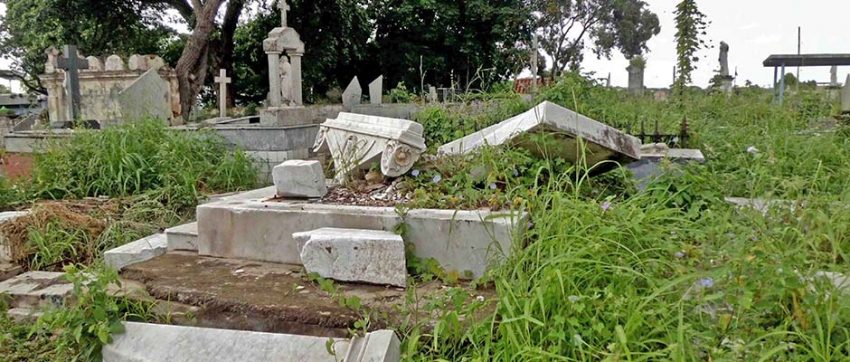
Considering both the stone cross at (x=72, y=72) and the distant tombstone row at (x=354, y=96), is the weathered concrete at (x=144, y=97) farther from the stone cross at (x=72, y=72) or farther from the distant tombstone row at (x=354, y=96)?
the distant tombstone row at (x=354, y=96)

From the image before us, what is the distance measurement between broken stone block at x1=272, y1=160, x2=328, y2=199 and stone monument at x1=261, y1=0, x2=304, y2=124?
5.23m

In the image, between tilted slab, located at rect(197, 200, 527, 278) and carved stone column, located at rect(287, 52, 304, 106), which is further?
carved stone column, located at rect(287, 52, 304, 106)

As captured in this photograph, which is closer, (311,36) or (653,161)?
(653,161)

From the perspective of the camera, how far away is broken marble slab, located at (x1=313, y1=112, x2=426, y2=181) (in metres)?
3.46

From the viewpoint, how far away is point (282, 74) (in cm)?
1073

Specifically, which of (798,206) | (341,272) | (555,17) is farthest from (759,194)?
(555,17)

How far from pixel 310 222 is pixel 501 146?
3.93 ft

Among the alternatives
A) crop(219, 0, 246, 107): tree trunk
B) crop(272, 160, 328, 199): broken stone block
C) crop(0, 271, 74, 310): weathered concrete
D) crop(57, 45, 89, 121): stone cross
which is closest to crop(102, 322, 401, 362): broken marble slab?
crop(0, 271, 74, 310): weathered concrete

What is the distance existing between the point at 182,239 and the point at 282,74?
769 cm

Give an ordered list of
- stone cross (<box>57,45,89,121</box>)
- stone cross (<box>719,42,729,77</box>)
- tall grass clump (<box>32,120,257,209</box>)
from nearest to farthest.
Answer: tall grass clump (<box>32,120,257,209</box>)
stone cross (<box>57,45,89,121</box>)
stone cross (<box>719,42,729,77</box>)

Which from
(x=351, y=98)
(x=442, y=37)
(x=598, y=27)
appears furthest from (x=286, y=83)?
(x=598, y=27)

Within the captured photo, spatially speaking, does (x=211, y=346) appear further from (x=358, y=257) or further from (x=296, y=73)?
(x=296, y=73)

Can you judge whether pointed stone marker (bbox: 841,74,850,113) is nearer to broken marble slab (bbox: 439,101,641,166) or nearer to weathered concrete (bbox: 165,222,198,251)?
broken marble slab (bbox: 439,101,641,166)

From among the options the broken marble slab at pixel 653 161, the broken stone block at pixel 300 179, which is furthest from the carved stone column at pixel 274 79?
the broken marble slab at pixel 653 161
